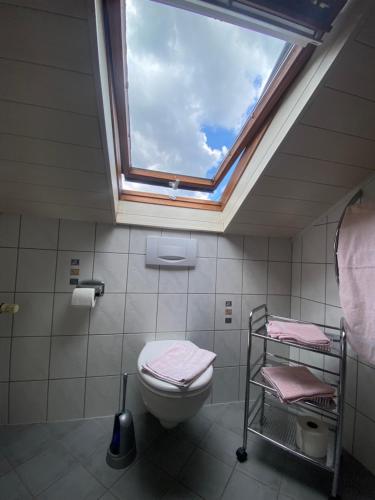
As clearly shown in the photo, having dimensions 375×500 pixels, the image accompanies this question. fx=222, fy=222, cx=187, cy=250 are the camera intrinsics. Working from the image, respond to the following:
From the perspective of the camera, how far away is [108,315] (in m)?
1.44

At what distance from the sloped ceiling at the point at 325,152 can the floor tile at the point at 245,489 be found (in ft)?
4.40

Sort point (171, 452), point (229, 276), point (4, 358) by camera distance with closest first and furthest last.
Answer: point (171, 452) → point (4, 358) → point (229, 276)

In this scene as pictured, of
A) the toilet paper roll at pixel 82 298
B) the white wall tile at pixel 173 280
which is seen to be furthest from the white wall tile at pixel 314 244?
the toilet paper roll at pixel 82 298

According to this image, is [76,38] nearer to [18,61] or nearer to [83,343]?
[18,61]

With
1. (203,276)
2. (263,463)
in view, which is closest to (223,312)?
(203,276)

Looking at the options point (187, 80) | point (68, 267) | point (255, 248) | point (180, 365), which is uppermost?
point (187, 80)

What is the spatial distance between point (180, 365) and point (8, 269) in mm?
1138

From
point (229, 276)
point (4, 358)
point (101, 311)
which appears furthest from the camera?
point (229, 276)

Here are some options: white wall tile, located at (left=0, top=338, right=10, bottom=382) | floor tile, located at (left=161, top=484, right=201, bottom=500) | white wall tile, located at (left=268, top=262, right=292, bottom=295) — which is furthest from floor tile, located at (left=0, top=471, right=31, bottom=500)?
white wall tile, located at (left=268, top=262, right=292, bottom=295)

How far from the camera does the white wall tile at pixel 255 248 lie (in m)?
1.66

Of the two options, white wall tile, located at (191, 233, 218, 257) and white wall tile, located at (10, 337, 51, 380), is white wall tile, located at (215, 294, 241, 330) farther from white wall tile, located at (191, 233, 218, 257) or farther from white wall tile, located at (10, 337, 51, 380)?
white wall tile, located at (10, 337, 51, 380)

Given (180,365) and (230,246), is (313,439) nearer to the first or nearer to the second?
(180,365)

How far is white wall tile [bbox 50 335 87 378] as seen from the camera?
1370 millimetres

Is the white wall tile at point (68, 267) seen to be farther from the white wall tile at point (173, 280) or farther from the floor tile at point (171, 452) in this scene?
the floor tile at point (171, 452)
